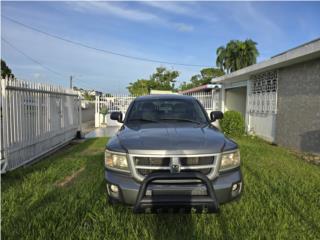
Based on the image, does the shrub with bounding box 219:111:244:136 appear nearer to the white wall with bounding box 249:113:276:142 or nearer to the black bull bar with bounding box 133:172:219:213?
the white wall with bounding box 249:113:276:142

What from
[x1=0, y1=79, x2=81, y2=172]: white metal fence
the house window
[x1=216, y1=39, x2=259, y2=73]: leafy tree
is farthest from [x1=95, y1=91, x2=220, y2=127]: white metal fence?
[x1=216, y1=39, x2=259, y2=73]: leafy tree

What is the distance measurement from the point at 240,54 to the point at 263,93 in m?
28.2

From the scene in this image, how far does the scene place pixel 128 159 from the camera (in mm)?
3217

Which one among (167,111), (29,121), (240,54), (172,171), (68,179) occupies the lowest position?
(68,179)

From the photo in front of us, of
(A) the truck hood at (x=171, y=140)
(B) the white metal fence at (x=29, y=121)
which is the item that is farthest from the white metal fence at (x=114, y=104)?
(A) the truck hood at (x=171, y=140)

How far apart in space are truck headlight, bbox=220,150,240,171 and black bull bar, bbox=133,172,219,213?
0.33m

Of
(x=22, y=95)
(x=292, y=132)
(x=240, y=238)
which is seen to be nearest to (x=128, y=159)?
(x=240, y=238)

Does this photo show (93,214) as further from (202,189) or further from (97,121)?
(97,121)

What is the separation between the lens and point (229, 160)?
11.0 ft

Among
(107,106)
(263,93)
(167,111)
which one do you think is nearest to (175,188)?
(167,111)

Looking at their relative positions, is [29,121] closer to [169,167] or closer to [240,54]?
[169,167]

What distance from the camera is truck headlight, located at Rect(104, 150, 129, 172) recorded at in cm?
326

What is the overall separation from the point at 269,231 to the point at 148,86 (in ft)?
146

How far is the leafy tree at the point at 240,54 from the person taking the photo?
39.2 metres
